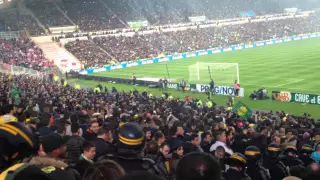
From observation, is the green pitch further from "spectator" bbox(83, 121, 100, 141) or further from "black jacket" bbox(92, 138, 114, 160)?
"black jacket" bbox(92, 138, 114, 160)

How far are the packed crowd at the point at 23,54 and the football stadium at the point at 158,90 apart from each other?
30cm

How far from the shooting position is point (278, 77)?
123ft

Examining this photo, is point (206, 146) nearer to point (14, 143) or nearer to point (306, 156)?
point (306, 156)

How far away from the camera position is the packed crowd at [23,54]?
48.8 metres

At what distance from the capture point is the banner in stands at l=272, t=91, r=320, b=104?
25.7 metres

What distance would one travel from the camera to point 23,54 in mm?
53531

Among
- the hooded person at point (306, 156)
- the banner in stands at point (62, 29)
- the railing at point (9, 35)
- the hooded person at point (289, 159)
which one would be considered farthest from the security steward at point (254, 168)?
the banner in stands at point (62, 29)

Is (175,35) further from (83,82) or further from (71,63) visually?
(83,82)

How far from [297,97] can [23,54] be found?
133 feet

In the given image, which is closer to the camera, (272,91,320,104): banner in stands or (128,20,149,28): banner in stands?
(272,91,320,104): banner in stands

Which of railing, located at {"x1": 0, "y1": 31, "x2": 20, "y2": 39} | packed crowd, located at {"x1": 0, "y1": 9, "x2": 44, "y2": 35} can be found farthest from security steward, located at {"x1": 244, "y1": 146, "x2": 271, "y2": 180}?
packed crowd, located at {"x1": 0, "y1": 9, "x2": 44, "y2": 35}

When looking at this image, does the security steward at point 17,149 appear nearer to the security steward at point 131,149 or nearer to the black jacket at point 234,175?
the security steward at point 131,149

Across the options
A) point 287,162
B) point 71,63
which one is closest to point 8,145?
point 287,162

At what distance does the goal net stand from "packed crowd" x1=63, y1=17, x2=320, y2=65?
22.3m
